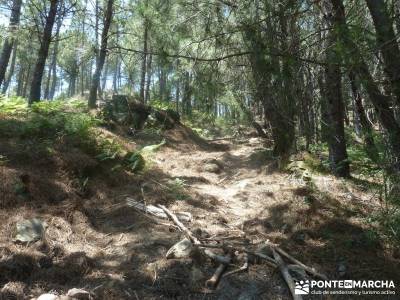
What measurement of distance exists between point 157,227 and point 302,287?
2.26 meters

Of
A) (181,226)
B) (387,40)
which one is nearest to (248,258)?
(181,226)

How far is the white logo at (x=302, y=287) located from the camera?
12.7 feet

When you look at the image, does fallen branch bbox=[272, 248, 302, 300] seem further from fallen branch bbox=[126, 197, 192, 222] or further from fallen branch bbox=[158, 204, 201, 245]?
fallen branch bbox=[126, 197, 192, 222]

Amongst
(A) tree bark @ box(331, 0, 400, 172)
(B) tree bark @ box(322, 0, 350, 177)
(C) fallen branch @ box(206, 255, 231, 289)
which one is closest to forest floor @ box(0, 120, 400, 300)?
(C) fallen branch @ box(206, 255, 231, 289)

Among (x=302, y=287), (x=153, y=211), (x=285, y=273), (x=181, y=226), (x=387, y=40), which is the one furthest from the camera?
(x=153, y=211)

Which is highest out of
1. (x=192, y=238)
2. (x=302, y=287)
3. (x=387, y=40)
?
(x=387, y=40)

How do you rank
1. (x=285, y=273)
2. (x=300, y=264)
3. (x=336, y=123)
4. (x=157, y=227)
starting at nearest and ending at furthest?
(x=285, y=273) < (x=300, y=264) < (x=157, y=227) < (x=336, y=123)

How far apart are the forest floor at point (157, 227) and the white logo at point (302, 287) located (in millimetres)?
133

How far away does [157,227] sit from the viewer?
17.5 ft

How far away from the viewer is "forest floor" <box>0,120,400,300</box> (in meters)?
3.93

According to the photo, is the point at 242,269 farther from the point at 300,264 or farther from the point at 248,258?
the point at 300,264

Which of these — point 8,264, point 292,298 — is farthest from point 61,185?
point 292,298

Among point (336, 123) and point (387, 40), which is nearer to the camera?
point (387, 40)

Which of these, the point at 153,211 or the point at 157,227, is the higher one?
the point at 153,211
